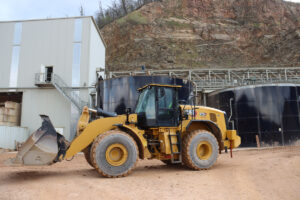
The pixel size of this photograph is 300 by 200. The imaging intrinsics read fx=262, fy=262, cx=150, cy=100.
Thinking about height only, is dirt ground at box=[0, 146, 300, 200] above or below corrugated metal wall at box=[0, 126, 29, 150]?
below

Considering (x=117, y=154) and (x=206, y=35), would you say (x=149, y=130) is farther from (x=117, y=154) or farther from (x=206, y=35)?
(x=206, y=35)

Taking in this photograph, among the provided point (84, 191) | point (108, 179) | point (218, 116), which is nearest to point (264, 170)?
point (218, 116)

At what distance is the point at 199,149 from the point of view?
9.45 m

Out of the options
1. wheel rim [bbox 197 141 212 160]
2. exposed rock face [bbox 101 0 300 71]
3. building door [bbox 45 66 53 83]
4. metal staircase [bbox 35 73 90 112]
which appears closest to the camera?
wheel rim [bbox 197 141 212 160]

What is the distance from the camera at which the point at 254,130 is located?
18719mm

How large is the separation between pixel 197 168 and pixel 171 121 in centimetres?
186

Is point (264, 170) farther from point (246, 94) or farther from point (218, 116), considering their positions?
point (246, 94)

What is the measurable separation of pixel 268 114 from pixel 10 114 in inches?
927

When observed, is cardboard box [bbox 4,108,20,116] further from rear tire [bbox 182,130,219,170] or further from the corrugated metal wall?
rear tire [bbox 182,130,219,170]

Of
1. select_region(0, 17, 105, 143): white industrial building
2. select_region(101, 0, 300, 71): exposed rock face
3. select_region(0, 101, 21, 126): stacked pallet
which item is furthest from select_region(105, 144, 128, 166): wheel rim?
select_region(101, 0, 300, 71): exposed rock face

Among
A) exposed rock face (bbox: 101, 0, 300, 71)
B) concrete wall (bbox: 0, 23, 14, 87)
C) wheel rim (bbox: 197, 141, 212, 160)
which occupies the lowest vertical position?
wheel rim (bbox: 197, 141, 212, 160)

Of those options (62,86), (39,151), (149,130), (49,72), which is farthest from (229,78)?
(39,151)

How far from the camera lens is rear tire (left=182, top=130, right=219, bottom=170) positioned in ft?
29.8

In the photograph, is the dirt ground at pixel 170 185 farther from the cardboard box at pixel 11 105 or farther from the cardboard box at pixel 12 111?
the cardboard box at pixel 11 105
